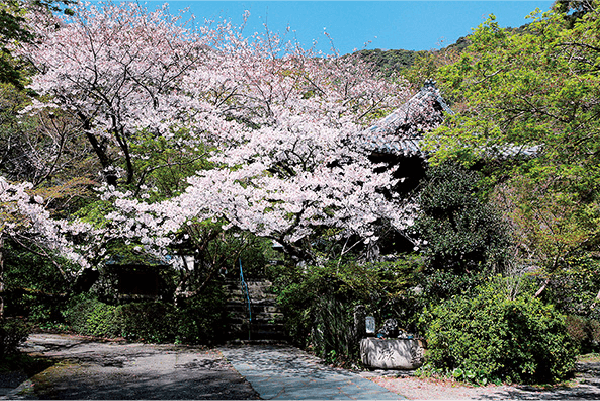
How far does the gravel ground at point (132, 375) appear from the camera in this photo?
19.6ft

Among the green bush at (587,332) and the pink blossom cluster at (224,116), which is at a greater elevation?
the pink blossom cluster at (224,116)

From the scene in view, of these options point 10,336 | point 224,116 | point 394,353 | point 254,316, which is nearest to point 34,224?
point 10,336

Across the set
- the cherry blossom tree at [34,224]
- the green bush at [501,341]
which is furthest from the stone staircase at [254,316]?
the green bush at [501,341]

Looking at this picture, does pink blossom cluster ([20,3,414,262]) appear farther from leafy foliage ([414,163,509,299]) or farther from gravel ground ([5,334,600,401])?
gravel ground ([5,334,600,401])

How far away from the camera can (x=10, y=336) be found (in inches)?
296

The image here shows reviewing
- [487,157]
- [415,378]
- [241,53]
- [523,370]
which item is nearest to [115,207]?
[241,53]

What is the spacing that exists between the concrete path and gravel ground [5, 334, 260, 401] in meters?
0.32

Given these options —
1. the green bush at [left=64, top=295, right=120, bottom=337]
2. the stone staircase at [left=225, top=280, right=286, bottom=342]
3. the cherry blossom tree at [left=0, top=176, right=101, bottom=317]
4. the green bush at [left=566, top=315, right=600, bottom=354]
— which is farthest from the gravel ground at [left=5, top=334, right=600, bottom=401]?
the stone staircase at [left=225, top=280, right=286, bottom=342]

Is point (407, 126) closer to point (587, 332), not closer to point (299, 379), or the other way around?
point (587, 332)

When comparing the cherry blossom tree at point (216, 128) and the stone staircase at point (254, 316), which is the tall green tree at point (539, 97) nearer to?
the cherry blossom tree at point (216, 128)

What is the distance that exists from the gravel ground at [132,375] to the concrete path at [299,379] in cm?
32

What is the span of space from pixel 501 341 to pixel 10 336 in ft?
29.6

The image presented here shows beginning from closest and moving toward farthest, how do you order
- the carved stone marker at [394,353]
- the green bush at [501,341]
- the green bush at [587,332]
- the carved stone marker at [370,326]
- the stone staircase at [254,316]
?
the green bush at [501,341] < the carved stone marker at [394,353] < the carved stone marker at [370,326] < the green bush at [587,332] < the stone staircase at [254,316]

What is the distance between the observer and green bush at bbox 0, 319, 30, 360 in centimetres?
741
